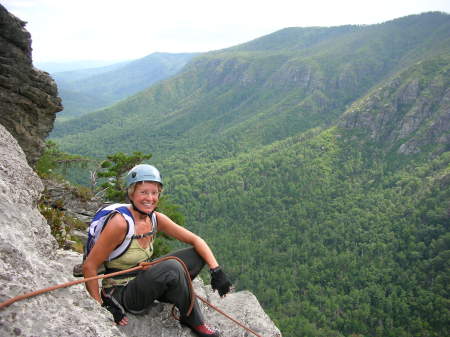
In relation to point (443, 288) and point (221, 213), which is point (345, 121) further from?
point (443, 288)

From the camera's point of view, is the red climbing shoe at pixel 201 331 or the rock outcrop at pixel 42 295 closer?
the rock outcrop at pixel 42 295

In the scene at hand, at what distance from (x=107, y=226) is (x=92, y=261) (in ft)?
1.50

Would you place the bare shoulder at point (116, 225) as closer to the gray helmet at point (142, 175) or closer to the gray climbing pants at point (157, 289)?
the gray helmet at point (142, 175)

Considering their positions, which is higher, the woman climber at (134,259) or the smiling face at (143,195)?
the smiling face at (143,195)

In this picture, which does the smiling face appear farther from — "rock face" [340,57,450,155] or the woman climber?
"rock face" [340,57,450,155]

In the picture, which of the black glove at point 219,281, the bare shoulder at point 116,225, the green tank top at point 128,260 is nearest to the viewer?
the bare shoulder at point 116,225

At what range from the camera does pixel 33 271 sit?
269 centimetres

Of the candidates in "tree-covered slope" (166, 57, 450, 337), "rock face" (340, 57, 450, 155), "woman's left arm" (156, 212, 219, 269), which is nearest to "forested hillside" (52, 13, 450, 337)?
"tree-covered slope" (166, 57, 450, 337)

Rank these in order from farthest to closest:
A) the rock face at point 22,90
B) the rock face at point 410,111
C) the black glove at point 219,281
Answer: the rock face at point 410,111, the rock face at point 22,90, the black glove at point 219,281

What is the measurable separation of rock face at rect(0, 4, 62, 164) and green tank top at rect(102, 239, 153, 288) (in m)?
7.35

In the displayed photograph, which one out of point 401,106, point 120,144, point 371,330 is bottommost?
point 371,330

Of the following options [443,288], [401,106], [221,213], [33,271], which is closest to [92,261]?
[33,271]

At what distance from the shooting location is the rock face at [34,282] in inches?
93.1

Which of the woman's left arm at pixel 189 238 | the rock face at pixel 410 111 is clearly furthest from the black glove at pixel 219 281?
the rock face at pixel 410 111
